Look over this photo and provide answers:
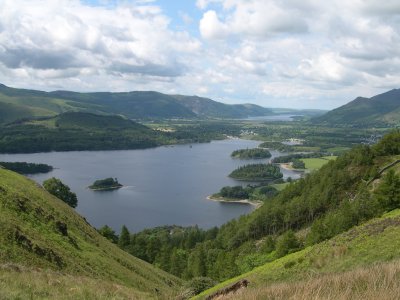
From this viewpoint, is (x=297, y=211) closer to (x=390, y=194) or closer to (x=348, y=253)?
(x=390, y=194)

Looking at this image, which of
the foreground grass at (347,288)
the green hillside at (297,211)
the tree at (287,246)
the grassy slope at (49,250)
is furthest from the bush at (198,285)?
the green hillside at (297,211)

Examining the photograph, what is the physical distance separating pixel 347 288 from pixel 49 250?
21.9 meters

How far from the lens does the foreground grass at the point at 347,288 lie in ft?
25.2

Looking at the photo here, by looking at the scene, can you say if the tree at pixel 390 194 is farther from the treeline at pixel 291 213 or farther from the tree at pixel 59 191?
the tree at pixel 59 191

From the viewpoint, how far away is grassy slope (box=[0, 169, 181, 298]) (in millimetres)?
20439

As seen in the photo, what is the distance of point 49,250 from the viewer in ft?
85.1

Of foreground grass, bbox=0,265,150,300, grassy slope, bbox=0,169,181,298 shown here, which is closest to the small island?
grassy slope, bbox=0,169,181,298

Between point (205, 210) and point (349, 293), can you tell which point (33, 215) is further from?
point (205, 210)

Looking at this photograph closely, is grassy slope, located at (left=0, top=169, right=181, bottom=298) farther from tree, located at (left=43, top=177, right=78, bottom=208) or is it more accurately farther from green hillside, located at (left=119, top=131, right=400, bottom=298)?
tree, located at (left=43, top=177, right=78, bottom=208)

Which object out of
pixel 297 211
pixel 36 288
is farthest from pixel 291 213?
pixel 36 288

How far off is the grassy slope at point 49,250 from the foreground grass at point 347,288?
30.0ft

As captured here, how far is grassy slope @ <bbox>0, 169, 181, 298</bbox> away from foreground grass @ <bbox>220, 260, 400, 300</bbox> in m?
9.15

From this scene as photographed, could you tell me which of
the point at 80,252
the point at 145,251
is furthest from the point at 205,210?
the point at 80,252

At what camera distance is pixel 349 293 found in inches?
311
